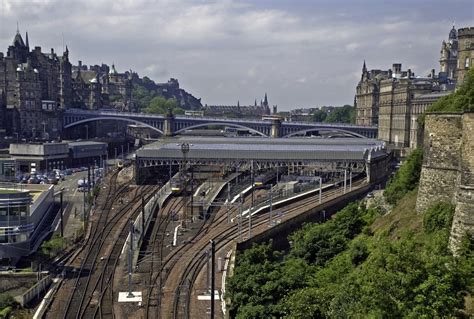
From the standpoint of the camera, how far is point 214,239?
41.1 metres

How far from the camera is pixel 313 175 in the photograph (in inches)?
2630

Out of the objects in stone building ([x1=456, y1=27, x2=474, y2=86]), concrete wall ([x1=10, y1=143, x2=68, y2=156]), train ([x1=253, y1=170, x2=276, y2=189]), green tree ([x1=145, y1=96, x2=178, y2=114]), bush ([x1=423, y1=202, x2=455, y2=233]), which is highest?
stone building ([x1=456, y1=27, x2=474, y2=86])

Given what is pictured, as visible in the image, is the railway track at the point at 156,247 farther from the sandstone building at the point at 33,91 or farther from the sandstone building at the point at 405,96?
the sandstone building at the point at 33,91

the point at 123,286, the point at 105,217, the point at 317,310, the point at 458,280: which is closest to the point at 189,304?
the point at 123,286

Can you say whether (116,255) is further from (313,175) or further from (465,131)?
(313,175)

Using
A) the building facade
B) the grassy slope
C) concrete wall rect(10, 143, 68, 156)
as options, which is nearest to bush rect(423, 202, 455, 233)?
the grassy slope

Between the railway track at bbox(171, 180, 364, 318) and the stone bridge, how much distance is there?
48.9 meters

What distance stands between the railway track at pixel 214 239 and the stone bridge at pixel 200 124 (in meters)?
48.9

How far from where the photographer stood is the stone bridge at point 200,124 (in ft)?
354

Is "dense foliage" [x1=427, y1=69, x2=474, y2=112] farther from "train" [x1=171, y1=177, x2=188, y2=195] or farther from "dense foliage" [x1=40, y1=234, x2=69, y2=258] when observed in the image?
"dense foliage" [x1=40, y1=234, x2=69, y2=258]

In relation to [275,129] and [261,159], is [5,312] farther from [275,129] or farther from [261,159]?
[275,129]

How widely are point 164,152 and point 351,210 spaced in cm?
3023

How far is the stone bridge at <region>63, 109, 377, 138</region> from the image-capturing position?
4250 inches

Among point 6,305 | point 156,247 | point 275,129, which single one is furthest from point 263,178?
point 275,129
